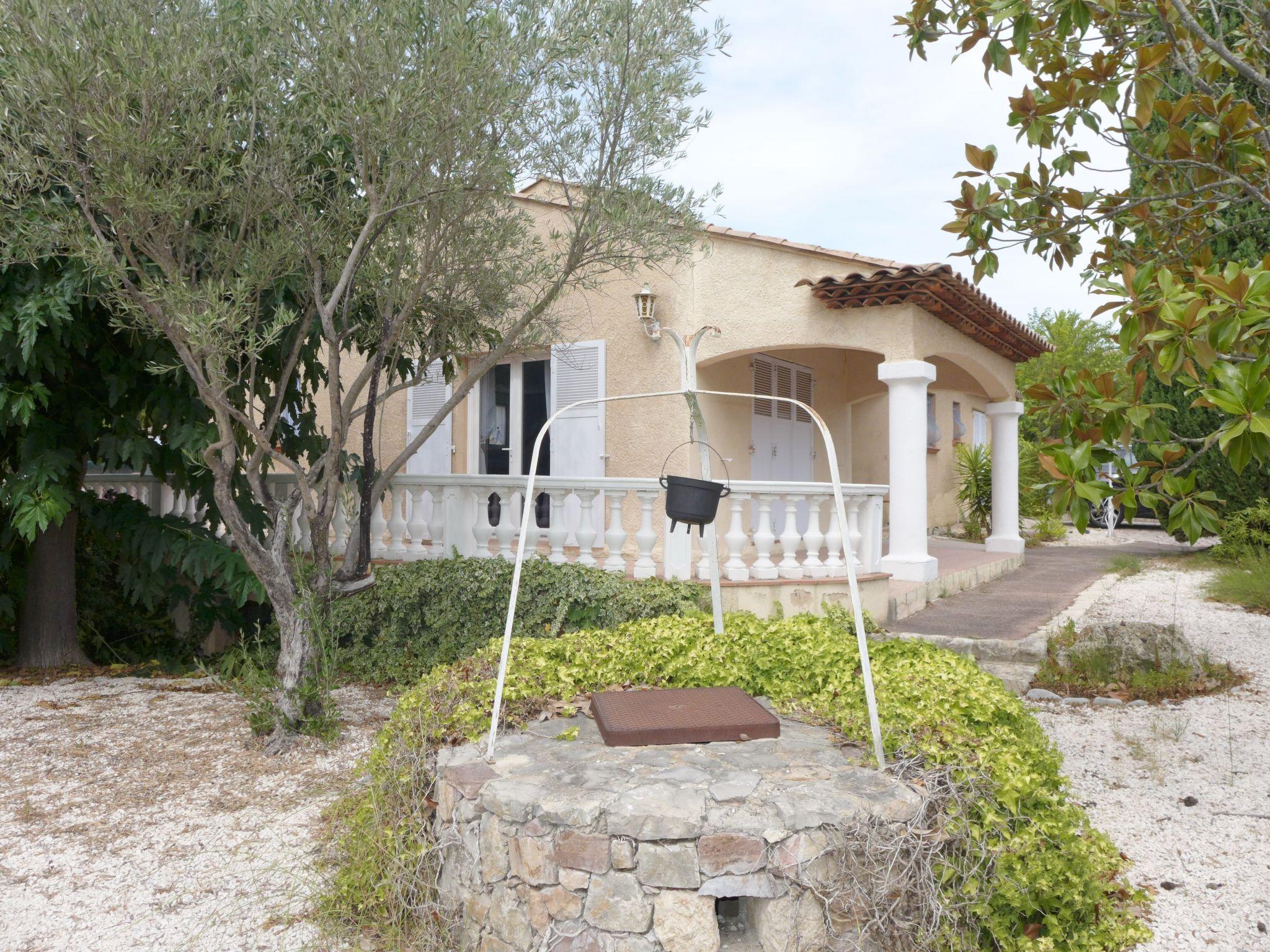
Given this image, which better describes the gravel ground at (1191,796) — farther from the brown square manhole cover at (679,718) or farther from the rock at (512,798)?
the rock at (512,798)

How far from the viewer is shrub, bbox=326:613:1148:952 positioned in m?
2.88

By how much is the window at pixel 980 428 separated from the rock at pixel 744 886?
16.0 metres

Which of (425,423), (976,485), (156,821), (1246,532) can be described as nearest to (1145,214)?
(156,821)

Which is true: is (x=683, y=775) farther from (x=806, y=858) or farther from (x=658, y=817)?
(x=806, y=858)

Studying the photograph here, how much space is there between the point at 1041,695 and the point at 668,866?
4.12 metres

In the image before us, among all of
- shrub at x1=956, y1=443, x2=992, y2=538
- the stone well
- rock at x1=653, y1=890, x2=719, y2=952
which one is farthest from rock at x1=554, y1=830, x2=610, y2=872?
shrub at x1=956, y1=443, x2=992, y2=538

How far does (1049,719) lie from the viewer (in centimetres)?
539

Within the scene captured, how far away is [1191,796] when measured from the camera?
4.18 meters

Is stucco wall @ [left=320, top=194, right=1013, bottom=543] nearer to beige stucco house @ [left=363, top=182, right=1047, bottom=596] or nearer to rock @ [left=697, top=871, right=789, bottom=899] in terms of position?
beige stucco house @ [left=363, top=182, right=1047, bottom=596]

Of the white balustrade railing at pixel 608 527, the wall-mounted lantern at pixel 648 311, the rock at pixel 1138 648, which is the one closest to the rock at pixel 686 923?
the white balustrade railing at pixel 608 527

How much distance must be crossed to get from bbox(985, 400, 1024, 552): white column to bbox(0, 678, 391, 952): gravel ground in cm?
924

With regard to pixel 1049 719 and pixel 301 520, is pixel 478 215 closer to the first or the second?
pixel 301 520

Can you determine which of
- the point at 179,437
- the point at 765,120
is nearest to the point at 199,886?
the point at 179,437

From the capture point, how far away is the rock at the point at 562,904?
2697 mm
